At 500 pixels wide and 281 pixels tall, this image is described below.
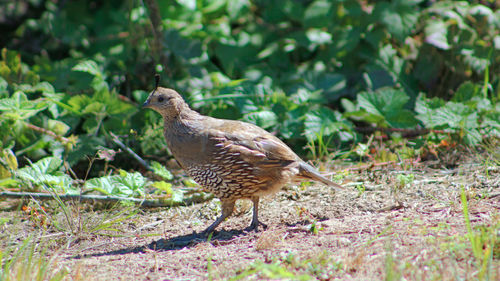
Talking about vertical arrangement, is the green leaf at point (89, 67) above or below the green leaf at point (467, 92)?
above

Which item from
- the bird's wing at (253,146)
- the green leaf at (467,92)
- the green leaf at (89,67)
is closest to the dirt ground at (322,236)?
the bird's wing at (253,146)

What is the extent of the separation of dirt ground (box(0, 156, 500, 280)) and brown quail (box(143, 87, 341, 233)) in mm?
253

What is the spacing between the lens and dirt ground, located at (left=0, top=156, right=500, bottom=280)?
2.59 meters

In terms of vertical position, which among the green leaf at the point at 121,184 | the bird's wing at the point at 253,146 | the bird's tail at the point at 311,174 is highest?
the bird's wing at the point at 253,146

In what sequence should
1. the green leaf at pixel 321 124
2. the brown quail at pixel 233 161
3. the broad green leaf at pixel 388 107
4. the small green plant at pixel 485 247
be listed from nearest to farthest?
the small green plant at pixel 485 247
the brown quail at pixel 233 161
the green leaf at pixel 321 124
the broad green leaf at pixel 388 107

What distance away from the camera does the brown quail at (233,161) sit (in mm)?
Result: 3535

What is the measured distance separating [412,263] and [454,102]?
7.83 feet

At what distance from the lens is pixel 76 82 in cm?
507

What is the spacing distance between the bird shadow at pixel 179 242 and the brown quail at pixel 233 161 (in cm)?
9

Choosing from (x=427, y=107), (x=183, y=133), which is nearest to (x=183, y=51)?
(x=183, y=133)

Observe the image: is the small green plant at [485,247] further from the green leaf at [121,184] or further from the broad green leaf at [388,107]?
the green leaf at [121,184]

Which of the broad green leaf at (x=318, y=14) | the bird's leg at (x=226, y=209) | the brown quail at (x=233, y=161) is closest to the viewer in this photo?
the brown quail at (x=233, y=161)

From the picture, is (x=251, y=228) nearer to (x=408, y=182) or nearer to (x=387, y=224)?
(x=387, y=224)

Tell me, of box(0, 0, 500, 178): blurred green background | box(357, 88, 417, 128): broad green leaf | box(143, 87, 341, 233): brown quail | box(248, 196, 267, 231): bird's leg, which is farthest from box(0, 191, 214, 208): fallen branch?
box(357, 88, 417, 128): broad green leaf
